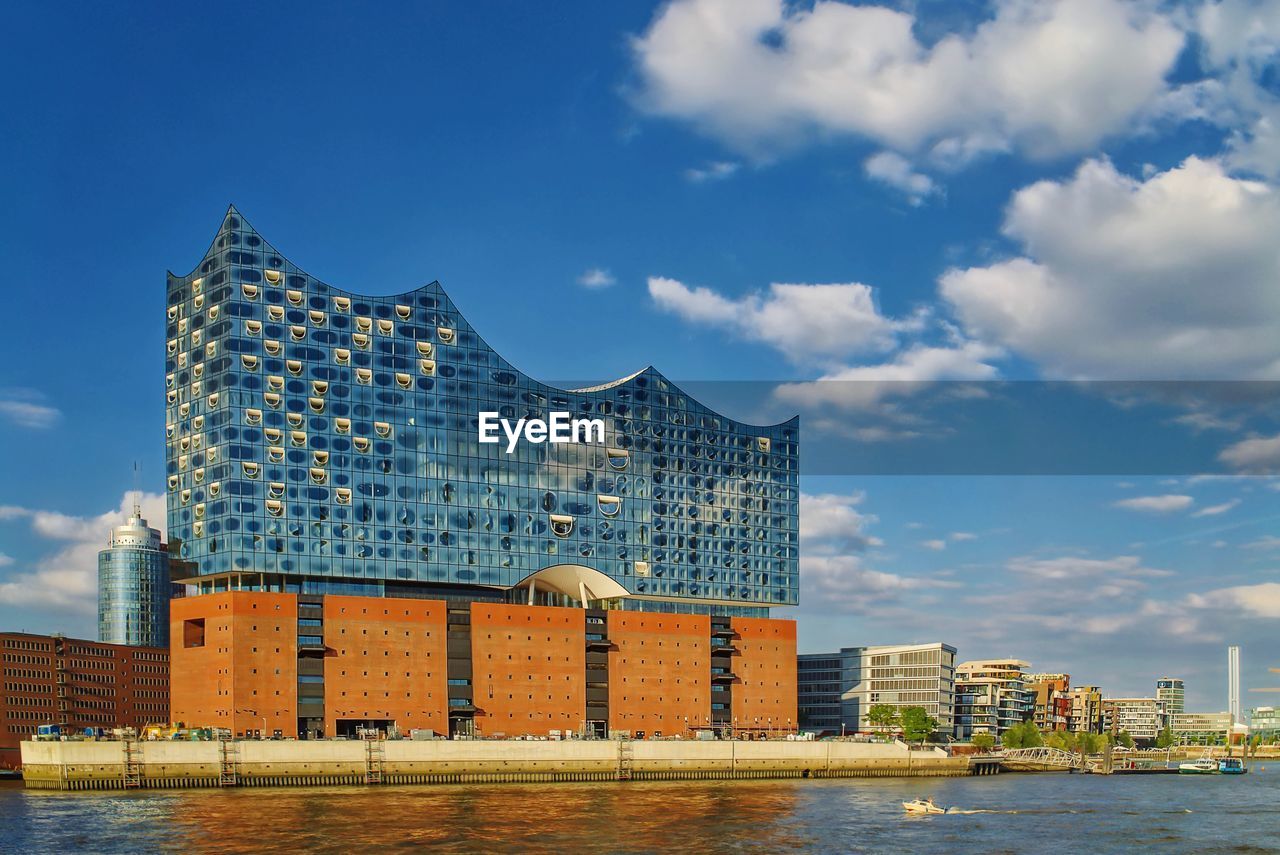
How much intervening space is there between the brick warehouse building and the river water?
1618cm

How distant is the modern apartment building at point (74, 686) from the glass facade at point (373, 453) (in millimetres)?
47939

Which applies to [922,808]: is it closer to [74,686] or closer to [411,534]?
[411,534]

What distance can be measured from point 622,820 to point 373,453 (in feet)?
193

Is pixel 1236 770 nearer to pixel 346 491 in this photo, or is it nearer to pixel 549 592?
pixel 549 592

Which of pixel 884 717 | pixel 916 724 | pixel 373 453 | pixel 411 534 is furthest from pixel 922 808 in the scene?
pixel 884 717

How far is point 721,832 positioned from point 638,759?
185 ft

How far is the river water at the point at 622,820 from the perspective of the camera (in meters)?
77.6

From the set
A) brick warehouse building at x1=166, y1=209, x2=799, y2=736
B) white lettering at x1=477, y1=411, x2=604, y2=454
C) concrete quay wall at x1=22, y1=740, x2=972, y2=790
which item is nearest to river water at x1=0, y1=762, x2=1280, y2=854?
concrete quay wall at x1=22, y1=740, x2=972, y2=790

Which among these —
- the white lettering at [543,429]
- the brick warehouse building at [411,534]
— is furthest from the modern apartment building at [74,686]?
the white lettering at [543,429]

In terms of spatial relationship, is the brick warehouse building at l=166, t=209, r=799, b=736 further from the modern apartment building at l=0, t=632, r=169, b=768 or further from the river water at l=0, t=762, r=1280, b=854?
the modern apartment building at l=0, t=632, r=169, b=768

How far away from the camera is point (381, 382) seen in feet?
457

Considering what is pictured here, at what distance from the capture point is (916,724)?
7180 inches

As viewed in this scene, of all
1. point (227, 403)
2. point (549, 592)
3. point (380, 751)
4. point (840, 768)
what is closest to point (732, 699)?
point (840, 768)

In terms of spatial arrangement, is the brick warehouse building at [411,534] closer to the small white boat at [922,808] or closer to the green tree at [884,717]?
the green tree at [884,717]
